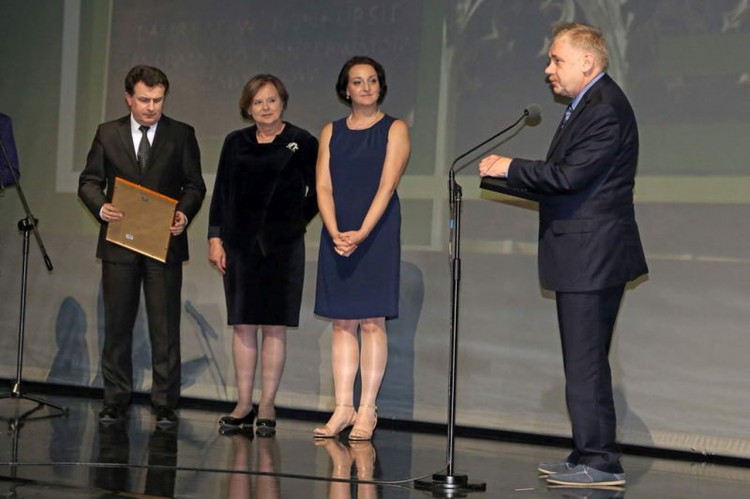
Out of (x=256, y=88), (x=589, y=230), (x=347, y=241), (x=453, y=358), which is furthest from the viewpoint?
(x=256, y=88)

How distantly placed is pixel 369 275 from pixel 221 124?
2023 mm

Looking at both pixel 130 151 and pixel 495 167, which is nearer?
pixel 495 167

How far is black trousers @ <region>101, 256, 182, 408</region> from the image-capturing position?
225 inches

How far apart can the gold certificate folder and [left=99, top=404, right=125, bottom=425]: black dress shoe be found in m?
0.75

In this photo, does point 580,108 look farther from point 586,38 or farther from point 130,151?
point 130,151

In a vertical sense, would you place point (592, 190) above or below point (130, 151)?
below

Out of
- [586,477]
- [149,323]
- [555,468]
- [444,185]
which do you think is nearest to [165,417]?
[149,323]

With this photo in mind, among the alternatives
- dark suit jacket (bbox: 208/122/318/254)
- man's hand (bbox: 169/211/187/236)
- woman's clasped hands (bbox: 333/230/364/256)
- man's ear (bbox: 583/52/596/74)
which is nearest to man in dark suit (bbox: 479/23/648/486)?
man's ear (bbox: 583/52/596/74)

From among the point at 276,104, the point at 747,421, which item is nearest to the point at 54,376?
the point at 276,104

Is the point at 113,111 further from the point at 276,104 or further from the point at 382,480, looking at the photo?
the point at 382,480

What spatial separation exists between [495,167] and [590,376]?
2.61 feet

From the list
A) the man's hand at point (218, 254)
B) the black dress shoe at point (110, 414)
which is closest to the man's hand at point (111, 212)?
the man's hand at point (218, 254)

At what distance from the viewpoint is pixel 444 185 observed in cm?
613

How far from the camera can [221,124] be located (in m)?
6.86
